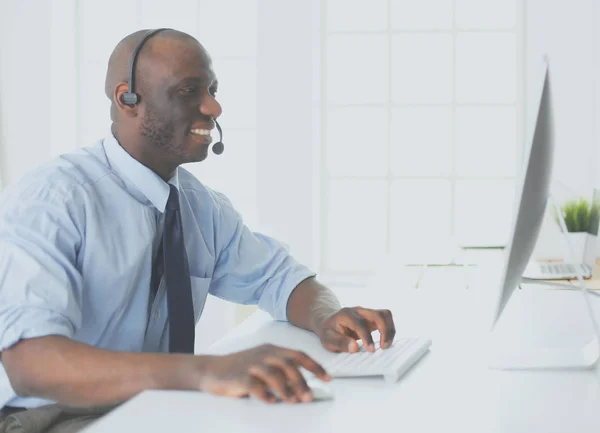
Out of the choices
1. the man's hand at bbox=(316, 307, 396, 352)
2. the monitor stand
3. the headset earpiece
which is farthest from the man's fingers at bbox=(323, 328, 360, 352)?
the headset earpiece

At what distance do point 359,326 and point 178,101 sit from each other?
588 millimetres

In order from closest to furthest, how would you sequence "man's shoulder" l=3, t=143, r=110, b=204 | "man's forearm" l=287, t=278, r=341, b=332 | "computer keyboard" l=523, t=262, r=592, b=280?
"man's shoulder" l=3, t=143, r=110, b=204, "man's forearm" l=287, t=278, r=341, b=332, "computer keyboard" l=523, t=262, r=592, b=280

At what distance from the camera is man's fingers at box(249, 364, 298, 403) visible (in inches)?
36.8

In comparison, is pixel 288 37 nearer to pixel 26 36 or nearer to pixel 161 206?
pixel 26 36

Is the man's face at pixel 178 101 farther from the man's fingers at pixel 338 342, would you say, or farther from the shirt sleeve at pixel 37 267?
the man's fingers at pixel 338 342

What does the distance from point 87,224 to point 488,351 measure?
726 mm

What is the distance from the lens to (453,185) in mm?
3758

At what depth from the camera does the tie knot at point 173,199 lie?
154cm

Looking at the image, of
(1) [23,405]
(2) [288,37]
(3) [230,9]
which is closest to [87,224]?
(1) [23,405]

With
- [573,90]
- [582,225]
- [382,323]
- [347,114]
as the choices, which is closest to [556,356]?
[382,323]

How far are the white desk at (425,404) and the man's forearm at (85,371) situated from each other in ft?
0.15

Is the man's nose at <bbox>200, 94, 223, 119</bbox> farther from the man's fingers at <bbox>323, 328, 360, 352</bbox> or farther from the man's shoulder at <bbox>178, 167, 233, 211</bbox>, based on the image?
the man's fingers at <bbox>323, 328, 360, 352</bbox>

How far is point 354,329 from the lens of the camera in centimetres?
132

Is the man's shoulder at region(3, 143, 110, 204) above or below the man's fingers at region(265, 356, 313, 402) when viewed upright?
above
